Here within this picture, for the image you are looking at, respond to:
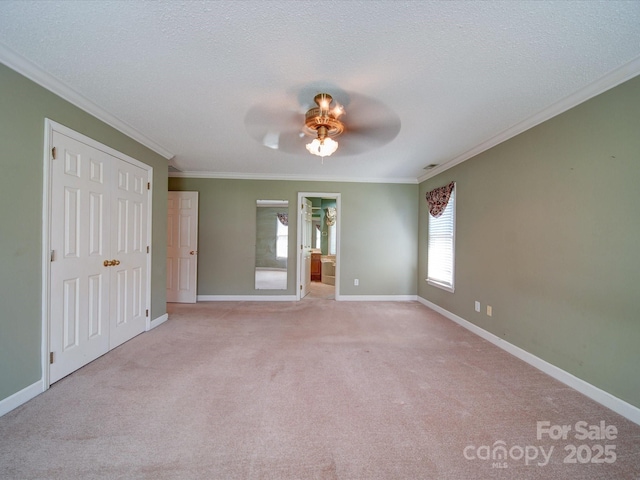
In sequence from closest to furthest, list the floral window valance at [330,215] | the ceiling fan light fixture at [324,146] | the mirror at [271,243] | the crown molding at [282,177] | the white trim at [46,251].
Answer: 1. the white trim at [46,251]
2. the ceiling fan light fixture at [324,146]
3. the crown molding at [282,177]
4. the mirror at [271,243]
5. the floral window valance at [330,215]

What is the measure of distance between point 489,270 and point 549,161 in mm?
1330

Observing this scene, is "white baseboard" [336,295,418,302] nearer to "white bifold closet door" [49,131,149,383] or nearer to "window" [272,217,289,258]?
"window" [272,217,289,258]

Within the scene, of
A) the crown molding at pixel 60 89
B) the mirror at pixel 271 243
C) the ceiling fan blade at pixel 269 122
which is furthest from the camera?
the mirror at pixel 271 243

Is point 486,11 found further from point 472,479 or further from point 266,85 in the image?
point 472,479

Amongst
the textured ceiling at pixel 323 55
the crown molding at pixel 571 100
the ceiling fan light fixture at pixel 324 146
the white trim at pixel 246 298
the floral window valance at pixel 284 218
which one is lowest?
the white trim at pixel 246 298

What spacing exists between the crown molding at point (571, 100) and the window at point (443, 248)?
993 mm

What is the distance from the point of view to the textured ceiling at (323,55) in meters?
1.38

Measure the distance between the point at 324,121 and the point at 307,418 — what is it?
2231mm

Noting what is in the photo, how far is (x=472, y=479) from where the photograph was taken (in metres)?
1.33

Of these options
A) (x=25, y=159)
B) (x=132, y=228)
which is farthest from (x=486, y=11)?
(x=132, y=228)

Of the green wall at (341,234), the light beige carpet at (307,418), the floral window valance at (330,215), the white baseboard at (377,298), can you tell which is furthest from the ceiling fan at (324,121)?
the floral window valance at (330,215)

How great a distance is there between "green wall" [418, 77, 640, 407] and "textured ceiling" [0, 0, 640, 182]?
262mm

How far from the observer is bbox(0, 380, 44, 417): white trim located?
1.75 meters

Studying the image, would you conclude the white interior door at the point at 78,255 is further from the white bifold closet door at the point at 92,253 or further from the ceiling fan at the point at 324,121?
the ceiling fan at the point at 324,121
